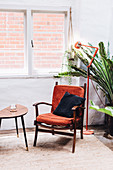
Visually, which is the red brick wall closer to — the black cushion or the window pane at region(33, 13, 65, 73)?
the window pane at region(33, 13, 65, 73)

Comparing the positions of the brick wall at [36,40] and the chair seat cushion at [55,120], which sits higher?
the brick wall at [36,40]

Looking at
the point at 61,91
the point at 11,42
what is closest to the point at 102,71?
the point at 61,91

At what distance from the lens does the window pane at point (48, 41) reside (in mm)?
4078

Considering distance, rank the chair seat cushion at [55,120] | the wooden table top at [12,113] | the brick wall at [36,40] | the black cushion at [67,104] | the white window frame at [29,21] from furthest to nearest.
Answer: the brick wall at [36,40], the white window frame at [29,21], the black cushion at [67,104], the chair seat cushion at [55,120], the wooden table top at [12,113]

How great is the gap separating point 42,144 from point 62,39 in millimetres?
2176

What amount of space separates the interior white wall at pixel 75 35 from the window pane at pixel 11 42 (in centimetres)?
27

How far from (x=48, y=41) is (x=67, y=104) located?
154cm

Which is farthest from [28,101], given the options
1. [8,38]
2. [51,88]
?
[8,38]

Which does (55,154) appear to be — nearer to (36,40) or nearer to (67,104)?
(67,104)

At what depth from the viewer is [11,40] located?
4031mm

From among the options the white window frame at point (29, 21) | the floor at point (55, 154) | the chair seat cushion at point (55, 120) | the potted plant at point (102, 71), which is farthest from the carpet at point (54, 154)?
the white window frame at point (29, 21)

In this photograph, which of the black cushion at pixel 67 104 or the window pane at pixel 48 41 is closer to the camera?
the black cushion at pixel 67 104

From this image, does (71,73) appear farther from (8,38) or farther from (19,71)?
(8,38)

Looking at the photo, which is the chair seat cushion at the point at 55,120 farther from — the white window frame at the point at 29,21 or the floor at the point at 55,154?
the white window frame at the point at 29,21
